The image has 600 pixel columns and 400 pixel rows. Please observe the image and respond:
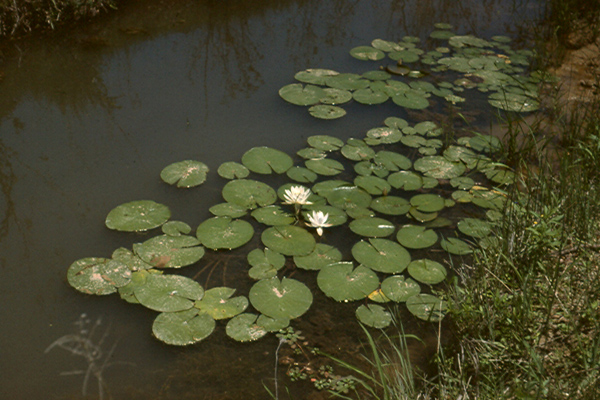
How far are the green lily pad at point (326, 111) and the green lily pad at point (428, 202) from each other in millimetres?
956

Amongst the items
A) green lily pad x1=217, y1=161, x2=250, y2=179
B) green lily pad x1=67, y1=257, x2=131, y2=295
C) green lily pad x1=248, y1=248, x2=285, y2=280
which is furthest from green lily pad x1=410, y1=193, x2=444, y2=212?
green lily pad x1=67, y1=257, x2=131, y2=295

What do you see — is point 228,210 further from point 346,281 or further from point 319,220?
point 346,281

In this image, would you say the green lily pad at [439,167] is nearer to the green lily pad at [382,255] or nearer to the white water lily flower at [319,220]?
the green lily pad at [382,255]

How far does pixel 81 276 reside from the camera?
2.49m

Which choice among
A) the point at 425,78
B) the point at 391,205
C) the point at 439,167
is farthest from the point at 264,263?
the point at 425,78

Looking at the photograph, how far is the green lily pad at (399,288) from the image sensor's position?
253 cm

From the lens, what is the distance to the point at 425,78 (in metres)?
4.41

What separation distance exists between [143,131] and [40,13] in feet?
6.04

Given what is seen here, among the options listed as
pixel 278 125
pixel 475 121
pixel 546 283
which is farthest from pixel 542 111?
pixel 546 283

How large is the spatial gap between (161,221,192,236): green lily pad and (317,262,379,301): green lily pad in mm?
728

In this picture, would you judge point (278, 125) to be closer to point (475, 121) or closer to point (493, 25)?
point (475, 121)

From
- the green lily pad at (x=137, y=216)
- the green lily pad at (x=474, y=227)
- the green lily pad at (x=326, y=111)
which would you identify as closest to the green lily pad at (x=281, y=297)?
the green lily pad at (x=137, y=216)

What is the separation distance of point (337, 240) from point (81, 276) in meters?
1.27

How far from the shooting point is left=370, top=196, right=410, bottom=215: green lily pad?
3.03 meters
